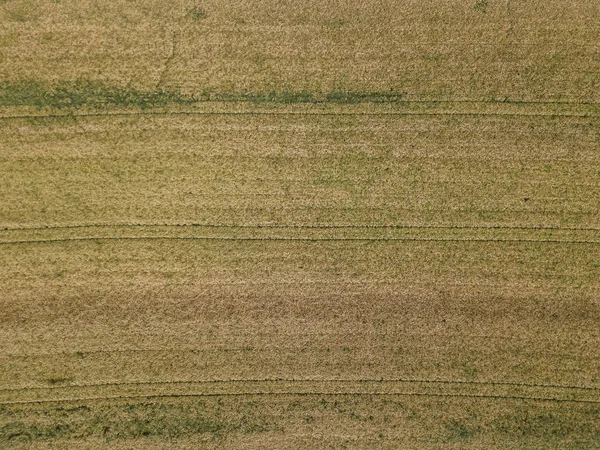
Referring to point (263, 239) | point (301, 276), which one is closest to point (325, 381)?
point (301, 276)

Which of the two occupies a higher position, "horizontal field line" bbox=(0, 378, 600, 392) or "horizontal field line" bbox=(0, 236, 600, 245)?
"horizontal field line" bbox=(0, 236, 600, 245)

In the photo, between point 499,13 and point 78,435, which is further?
point 499,13

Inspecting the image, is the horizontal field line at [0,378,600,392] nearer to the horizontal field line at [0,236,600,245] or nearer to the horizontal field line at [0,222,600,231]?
the horizontal field line at [0,236,600,245]

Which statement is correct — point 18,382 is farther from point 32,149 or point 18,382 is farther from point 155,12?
point 155,12

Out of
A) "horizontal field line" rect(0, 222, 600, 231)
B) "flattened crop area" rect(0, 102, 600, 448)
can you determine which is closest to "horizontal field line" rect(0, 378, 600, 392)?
"flattened crop area" rect(0, 102, 600, 448)

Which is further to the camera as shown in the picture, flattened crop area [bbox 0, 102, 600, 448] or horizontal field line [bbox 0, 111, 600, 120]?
horizontal field line [bbox 0, 111, 600, 120]

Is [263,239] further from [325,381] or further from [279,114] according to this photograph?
[325,381]

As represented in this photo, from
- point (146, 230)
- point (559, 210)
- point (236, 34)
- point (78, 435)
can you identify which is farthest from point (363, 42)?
point (78, 435)

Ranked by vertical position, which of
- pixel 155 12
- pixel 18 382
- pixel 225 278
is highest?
pixel 155 12
